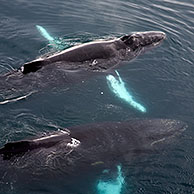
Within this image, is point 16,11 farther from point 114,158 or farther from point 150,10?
point 114,158

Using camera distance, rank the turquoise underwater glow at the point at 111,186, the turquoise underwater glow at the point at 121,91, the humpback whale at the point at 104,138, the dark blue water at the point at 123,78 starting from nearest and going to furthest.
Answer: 1. the humpback whale at the point at 104,138
2. the turquoise underwater glow at the point at 111,186
3. the dark blue water at the point at 123,78
4. the turquoise underwater glow at the point at 121,91

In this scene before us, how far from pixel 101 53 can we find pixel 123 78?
146 centimetres

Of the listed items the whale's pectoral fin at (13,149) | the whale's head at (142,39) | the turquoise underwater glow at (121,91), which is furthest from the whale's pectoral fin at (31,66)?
the whale's pectoral fin at (13,149)

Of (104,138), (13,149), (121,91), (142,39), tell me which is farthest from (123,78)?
(13,149)

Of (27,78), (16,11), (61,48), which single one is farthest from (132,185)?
(16,11)

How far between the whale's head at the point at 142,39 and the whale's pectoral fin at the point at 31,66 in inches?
190

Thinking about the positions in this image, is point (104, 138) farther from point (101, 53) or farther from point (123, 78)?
point (101, 53)

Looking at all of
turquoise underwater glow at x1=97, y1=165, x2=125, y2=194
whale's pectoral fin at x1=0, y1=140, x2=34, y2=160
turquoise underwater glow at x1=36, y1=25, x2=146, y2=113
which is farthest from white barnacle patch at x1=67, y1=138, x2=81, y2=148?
turquoise underwater glow at x1=36, y1=25, x2=146, y2=113

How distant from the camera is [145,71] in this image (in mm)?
17938

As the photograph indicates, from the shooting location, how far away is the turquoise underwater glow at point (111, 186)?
11.6 m

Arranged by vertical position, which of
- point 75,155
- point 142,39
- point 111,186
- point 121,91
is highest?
point 142,39

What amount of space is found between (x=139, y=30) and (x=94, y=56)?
509 centimetres

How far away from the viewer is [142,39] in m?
19.5

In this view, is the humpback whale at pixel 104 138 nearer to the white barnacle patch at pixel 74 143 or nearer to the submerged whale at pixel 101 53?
the white barnacle patch at pixel 74 143
